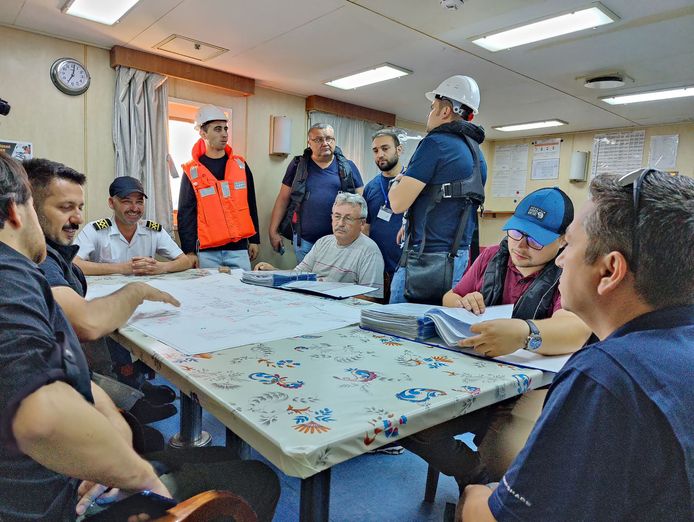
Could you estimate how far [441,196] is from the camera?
2.03 metres

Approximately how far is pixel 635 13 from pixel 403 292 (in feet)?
7.09

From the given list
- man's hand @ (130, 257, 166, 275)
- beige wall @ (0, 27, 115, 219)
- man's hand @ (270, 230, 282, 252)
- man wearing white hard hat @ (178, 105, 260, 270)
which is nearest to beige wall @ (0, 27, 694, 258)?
beige wall @ (0, 27, 115, 219)

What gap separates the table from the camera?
70 centimetres

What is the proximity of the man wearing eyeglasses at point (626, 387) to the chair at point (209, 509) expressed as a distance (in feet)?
1.22

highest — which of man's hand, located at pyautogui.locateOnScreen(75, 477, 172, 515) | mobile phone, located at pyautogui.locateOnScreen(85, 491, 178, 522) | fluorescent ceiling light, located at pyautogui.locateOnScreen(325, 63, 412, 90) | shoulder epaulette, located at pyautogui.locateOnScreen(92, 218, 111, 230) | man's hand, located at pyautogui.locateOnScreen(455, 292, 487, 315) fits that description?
fluorescent ceiling light, located at pyautogui.locateOnScreen(325, 63, 412, 90)

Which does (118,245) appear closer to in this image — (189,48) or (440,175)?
(189,48)

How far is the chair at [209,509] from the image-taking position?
0.66 m

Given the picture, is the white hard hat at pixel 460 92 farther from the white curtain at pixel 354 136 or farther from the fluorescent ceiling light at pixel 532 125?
the fluorescent ceiling light at pixel 532 125

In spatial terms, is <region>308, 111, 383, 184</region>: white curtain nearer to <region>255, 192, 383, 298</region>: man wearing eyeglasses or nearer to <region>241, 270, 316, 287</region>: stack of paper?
<region>255, 192, 383, 298</region>: man wearing eyeglasses

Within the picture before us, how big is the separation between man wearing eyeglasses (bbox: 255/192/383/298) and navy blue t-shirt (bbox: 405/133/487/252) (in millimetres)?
525

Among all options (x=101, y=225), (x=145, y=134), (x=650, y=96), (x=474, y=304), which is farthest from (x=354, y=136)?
(x=474, y=304)

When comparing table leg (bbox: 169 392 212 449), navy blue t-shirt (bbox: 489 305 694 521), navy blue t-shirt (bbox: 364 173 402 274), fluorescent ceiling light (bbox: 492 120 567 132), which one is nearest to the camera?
navy blue t-shirt (bbox: 489 305 694 521)

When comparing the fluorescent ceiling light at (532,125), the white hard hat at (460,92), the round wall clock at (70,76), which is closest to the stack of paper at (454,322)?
the white hard hat at (460,92)

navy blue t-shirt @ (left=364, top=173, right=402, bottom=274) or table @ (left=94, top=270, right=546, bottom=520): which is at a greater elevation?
navy blue t-shirt @ (left=364, top=173, right=402, bottom=274)
